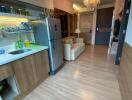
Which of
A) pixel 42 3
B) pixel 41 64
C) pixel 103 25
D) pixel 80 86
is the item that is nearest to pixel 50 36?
pixel 41 64

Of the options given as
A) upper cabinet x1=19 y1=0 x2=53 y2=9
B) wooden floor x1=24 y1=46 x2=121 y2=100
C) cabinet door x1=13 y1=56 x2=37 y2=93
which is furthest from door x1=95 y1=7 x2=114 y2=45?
cabinet door x1=13 y1=56 x2=37 y2=93

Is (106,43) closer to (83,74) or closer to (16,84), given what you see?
(83,74)

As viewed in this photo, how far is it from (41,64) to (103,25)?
532 cm

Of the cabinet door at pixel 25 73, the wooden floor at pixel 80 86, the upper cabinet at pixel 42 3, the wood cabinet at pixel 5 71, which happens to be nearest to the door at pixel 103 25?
the wooden floor at pixel 80 86

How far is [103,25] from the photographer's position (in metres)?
5.92

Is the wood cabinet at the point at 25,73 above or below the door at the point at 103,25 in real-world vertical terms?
below

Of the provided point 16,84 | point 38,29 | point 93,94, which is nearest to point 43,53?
point 38,29

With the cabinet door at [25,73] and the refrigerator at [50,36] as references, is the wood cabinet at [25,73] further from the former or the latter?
the refrigerator at [50,36]

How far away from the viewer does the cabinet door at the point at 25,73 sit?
1548 mm

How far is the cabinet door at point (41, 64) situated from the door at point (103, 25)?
4.98 metres

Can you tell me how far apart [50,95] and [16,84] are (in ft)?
2.23

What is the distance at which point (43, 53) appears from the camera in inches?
84.5

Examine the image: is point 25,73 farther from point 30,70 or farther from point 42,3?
point 42,3

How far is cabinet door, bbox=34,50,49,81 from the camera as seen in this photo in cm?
198
